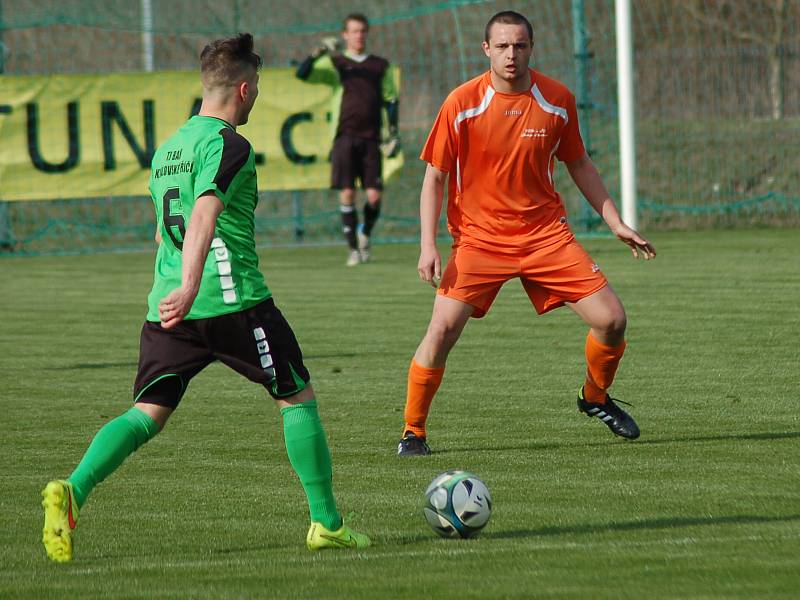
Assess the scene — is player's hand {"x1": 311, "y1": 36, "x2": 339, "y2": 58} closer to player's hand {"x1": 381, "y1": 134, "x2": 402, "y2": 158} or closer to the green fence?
player's hand {"x1": 381, "y1": 134, "x2": 402, "y2": 158}

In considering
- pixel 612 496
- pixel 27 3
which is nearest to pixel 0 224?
pixel 27 3

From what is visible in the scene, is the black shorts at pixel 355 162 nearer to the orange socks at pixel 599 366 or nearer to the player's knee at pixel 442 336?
the orange socks at pixel 599 366

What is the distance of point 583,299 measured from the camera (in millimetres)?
7211

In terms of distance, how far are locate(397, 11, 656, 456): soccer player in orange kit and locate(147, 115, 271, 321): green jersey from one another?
189 centimetres

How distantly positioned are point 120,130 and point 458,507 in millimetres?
14488

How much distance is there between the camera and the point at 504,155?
7.25m

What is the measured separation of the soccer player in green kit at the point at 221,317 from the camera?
5195 millimetres

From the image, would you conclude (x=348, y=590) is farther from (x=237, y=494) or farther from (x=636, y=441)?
(x=636, y=441)

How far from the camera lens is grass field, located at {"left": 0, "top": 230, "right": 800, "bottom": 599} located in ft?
15.9

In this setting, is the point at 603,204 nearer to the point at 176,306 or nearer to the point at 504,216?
the point at 504,216

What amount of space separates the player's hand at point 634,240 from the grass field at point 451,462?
87cm

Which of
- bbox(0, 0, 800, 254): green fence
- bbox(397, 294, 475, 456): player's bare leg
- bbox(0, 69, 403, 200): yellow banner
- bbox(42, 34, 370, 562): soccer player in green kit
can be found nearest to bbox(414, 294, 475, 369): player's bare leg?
bbox(397, 294, 475, 456): player's bare leg

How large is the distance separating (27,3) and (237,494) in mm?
21152

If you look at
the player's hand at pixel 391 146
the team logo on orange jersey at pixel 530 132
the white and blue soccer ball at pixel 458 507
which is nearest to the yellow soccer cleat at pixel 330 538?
the white and blue soccer ball at pixel 458 507
